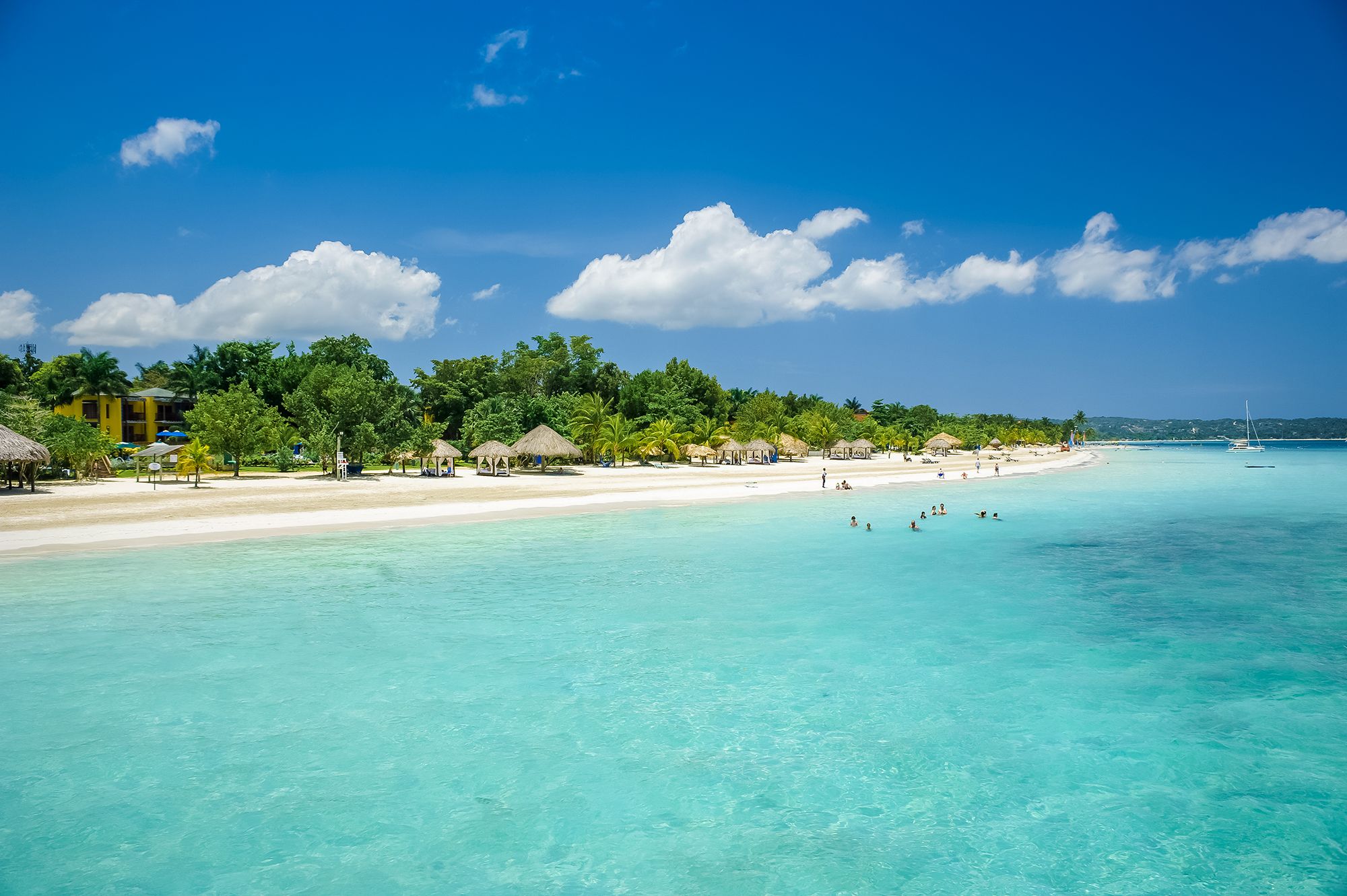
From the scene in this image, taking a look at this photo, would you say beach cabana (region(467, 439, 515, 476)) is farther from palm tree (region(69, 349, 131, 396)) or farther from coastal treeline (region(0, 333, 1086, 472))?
palm tree (region(69, 349, 131, 396))

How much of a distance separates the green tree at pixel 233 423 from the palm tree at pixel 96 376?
21.4m

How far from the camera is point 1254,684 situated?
30.1ft

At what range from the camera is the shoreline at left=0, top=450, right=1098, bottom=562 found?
17969 millimetres

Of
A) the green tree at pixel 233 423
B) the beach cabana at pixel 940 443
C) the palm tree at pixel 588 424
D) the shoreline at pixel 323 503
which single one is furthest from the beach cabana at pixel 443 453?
the beach cabana at pixel 940 443

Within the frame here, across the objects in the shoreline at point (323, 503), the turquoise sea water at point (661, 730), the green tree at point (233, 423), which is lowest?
the turquoise sea water at point (661, 730)

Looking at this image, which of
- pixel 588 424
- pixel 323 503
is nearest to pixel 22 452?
pixel 323 503

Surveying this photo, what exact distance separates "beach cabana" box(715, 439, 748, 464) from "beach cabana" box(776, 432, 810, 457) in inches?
301

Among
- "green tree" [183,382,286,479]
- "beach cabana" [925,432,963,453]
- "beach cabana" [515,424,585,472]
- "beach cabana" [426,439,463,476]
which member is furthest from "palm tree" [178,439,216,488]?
"beach cabana" [925,432,963,453]

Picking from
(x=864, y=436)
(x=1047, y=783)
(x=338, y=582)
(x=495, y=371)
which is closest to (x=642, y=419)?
(x=495, y=371)

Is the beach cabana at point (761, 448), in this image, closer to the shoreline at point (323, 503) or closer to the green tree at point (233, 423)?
the shoreline at point (323, 503)

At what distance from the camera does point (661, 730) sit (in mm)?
7684

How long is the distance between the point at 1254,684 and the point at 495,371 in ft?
163

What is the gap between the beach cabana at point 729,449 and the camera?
54.2 meters

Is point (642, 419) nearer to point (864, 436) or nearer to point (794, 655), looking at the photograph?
point (864, 436)
